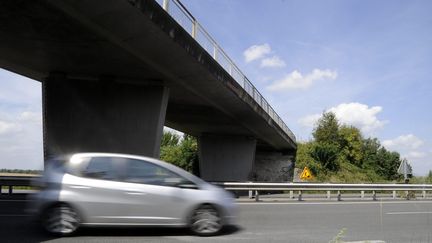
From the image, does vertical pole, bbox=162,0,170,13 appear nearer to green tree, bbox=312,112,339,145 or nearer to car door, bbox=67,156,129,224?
car door, bbox=67,156,129,224

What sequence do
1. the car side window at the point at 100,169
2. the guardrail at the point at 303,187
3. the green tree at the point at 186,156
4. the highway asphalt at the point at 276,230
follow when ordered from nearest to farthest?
the highway asphalt at the point at 276,230, the car side window at the point at 100,169, the guardrail at the point at 303,187, the green tree at the point at 186,156

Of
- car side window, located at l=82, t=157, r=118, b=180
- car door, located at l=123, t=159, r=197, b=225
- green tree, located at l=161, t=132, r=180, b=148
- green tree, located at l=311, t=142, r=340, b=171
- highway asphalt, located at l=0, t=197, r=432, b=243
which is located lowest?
highway asphalt, located at l=0, t=197, r=432, b=243

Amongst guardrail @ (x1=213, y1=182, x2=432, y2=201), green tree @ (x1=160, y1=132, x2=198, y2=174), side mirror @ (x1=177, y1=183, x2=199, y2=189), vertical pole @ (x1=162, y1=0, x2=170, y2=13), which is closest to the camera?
side mirror @ (x1=177, y1=183, x2=199, y2=189)

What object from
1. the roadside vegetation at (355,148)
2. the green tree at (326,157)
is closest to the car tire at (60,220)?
the green tree at (326,157)

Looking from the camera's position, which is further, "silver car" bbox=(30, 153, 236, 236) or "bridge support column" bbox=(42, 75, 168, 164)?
"bridge support column" bbox=(42, 75, 168, 164)

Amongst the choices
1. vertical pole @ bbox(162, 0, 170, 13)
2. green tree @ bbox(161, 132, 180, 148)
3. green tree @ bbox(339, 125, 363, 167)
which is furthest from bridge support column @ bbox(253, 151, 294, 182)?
green tree @ bbox(161, 132, 180, 148)

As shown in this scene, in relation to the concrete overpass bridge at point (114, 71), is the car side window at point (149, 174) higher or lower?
lower

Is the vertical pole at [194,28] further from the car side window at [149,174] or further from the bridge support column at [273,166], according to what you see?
the bridge support column at [273,166]

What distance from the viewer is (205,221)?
880 centimetres

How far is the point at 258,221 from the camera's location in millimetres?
11531

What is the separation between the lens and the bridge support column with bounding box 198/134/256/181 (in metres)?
42.5

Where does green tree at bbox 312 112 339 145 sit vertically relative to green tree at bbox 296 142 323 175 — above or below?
above

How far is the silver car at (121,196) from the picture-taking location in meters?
8.29

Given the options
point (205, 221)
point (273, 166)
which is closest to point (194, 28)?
point (205, 221)
